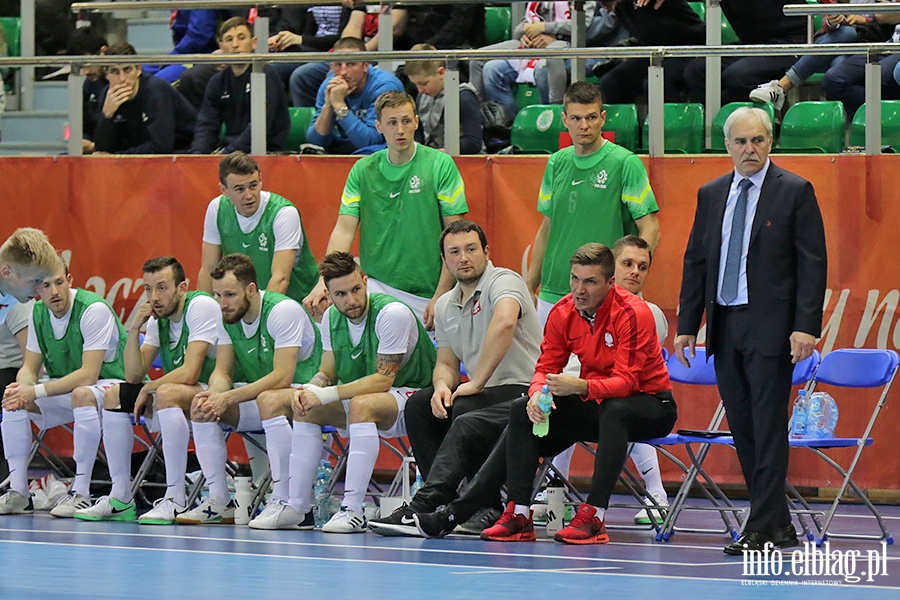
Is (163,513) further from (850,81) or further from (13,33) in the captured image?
(13,33)

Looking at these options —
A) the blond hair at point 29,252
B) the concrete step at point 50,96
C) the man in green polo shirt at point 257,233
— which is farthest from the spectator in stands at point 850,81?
the concrete step at point 50,96

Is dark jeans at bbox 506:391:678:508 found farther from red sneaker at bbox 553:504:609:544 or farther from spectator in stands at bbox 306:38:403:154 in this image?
spectator in stands at bbox 306:38:403:154

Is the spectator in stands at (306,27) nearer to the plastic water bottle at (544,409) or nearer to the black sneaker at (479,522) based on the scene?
the black sneaker at (479,522)

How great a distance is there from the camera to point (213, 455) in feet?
30.2

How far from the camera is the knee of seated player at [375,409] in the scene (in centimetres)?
879

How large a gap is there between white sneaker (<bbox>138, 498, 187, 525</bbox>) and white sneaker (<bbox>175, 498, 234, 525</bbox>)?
5cm

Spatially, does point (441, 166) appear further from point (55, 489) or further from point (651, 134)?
point (55, 489)

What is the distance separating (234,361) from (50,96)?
5190mm

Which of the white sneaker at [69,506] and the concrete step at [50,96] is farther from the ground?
the concrete step at [50,96]

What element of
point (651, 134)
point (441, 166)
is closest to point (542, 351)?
point (441, 166)

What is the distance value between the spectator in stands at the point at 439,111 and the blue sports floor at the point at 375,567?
3169 mm

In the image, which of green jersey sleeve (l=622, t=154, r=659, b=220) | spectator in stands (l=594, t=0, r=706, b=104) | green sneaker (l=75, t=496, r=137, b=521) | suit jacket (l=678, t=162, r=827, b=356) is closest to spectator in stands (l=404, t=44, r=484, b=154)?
spectator in stands (l=594, t=0, r=706, b=104)

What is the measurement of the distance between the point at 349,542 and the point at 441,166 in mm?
2615

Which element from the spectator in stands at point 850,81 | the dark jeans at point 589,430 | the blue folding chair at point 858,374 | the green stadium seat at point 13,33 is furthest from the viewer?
the green stadium seat at point 13,33
